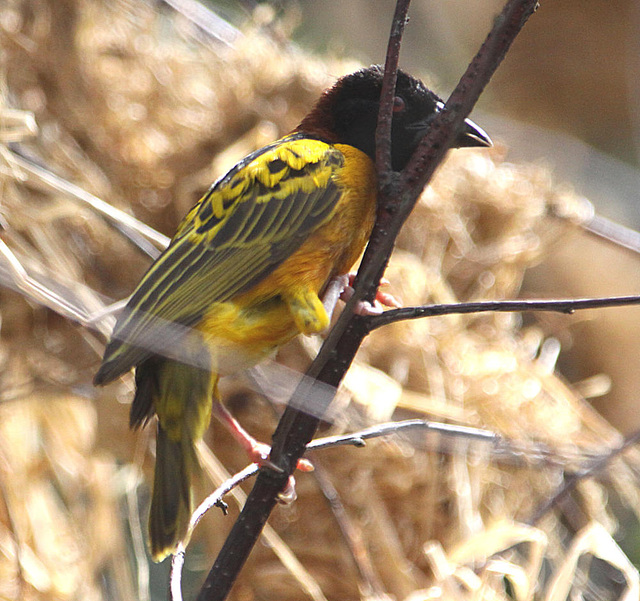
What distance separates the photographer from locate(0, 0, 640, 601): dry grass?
1.60m

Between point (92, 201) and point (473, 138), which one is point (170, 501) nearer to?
point (92, 201)

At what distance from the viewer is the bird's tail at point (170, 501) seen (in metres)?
1.12

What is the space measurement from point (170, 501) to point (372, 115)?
2.45ft

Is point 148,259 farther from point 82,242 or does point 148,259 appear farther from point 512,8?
point 512,8

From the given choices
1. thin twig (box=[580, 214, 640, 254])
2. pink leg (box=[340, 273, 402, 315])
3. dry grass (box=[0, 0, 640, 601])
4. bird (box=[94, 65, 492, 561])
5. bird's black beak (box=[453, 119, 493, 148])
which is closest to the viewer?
pink leg (box=[340, 273, 402, 315])

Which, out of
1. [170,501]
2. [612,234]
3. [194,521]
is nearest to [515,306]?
[194,521]

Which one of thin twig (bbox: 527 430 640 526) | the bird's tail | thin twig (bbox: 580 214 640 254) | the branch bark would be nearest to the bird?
the bird's tail

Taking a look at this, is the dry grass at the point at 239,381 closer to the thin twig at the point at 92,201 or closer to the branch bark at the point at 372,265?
the thin twig at the point at 92,201

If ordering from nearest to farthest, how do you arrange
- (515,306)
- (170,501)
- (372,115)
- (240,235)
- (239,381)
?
(515,306), (170,501), (240,235), (372,115), (239,381)

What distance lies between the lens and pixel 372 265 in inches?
31.0

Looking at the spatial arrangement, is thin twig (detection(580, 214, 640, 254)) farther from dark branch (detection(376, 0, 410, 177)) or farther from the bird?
dark branch (detection(376, 0, 410, 177))

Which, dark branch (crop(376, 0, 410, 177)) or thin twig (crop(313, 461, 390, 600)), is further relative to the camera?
thin twig (crop(313, 461, 390, 600))

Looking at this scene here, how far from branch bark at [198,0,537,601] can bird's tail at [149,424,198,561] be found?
238mm

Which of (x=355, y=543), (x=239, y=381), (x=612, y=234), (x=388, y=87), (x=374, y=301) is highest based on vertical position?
(x=612, y=234)
